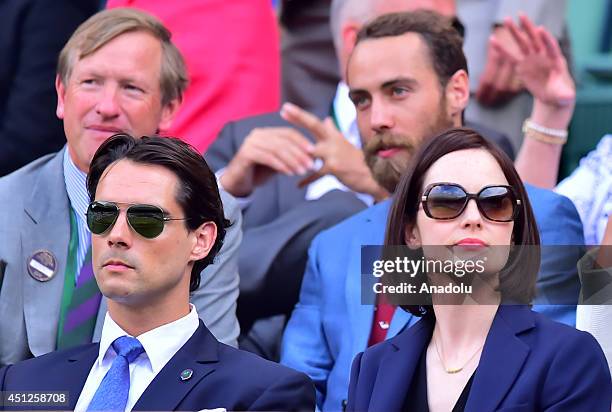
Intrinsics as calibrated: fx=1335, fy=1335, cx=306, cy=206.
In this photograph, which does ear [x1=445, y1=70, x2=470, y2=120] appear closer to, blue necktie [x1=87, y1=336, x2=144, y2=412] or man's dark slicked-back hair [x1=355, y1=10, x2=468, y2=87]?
man's dark slicked-back hair [x1=355, y1=10, x2=468, y2=87]

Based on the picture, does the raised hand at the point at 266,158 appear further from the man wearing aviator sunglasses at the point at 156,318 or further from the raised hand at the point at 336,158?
the man wearing aviator sunglasses at the point at 156,318

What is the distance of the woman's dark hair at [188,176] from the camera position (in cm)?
340

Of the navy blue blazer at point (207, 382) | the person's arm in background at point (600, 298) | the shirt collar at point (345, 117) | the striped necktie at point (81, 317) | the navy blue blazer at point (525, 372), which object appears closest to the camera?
the navy blue blazer at point (525, 372)

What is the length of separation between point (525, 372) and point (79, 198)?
170 centimetres

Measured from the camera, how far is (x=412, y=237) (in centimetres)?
355

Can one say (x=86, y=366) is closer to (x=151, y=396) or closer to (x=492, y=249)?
(x=151, y=396)

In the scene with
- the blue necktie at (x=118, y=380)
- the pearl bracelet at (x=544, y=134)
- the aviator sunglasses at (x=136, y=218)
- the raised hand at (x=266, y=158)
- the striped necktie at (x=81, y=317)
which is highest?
the pearl bracelet at (x=544, y=134)

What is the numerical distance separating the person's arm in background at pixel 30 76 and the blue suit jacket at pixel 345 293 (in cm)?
146

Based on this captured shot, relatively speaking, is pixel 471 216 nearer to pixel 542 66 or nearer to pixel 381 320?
pixel 381 320

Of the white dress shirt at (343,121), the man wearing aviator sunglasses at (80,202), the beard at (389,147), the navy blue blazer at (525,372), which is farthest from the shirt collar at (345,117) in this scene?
the navy blue blazer at (525,372)

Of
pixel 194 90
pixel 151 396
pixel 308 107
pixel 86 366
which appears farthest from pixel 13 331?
pixel 308 107

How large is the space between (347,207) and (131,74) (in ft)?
2.98

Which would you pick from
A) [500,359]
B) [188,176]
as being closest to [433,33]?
[188,176]

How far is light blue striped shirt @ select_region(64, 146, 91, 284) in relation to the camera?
4.14 m
